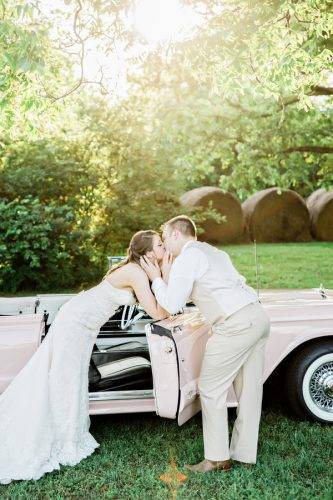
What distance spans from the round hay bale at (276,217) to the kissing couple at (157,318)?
16.9m

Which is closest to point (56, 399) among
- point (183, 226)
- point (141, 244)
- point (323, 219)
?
point (141, 244)

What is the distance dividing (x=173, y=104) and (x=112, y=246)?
3.60 m

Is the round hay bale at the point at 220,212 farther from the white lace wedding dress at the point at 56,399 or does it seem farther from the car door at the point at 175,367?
the car door at the point at 175,367

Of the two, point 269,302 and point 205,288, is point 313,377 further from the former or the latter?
point 205,288

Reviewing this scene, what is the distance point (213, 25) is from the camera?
984 centimetres

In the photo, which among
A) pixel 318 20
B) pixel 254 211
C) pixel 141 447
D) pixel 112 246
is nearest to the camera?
pixel 141 447

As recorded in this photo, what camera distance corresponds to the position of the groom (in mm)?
4570

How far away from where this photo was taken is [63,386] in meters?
4.94

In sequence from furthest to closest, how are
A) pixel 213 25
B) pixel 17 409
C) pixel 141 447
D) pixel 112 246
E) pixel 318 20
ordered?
pixel 112 246 → pixel 213 25 → pixel 318 20 → pixel 141 447 → pixel 17 409

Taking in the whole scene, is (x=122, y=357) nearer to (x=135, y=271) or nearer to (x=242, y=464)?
(x=135, y=271)

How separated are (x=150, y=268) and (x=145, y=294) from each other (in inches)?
8.4

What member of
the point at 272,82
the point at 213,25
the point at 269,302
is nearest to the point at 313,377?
the point at 269,302

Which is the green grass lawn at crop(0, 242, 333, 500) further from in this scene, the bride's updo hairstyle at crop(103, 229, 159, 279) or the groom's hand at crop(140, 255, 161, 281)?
the bride's updo hairstyle at crop(103, 229, 159, 279)

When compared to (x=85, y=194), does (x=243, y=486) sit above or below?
below
